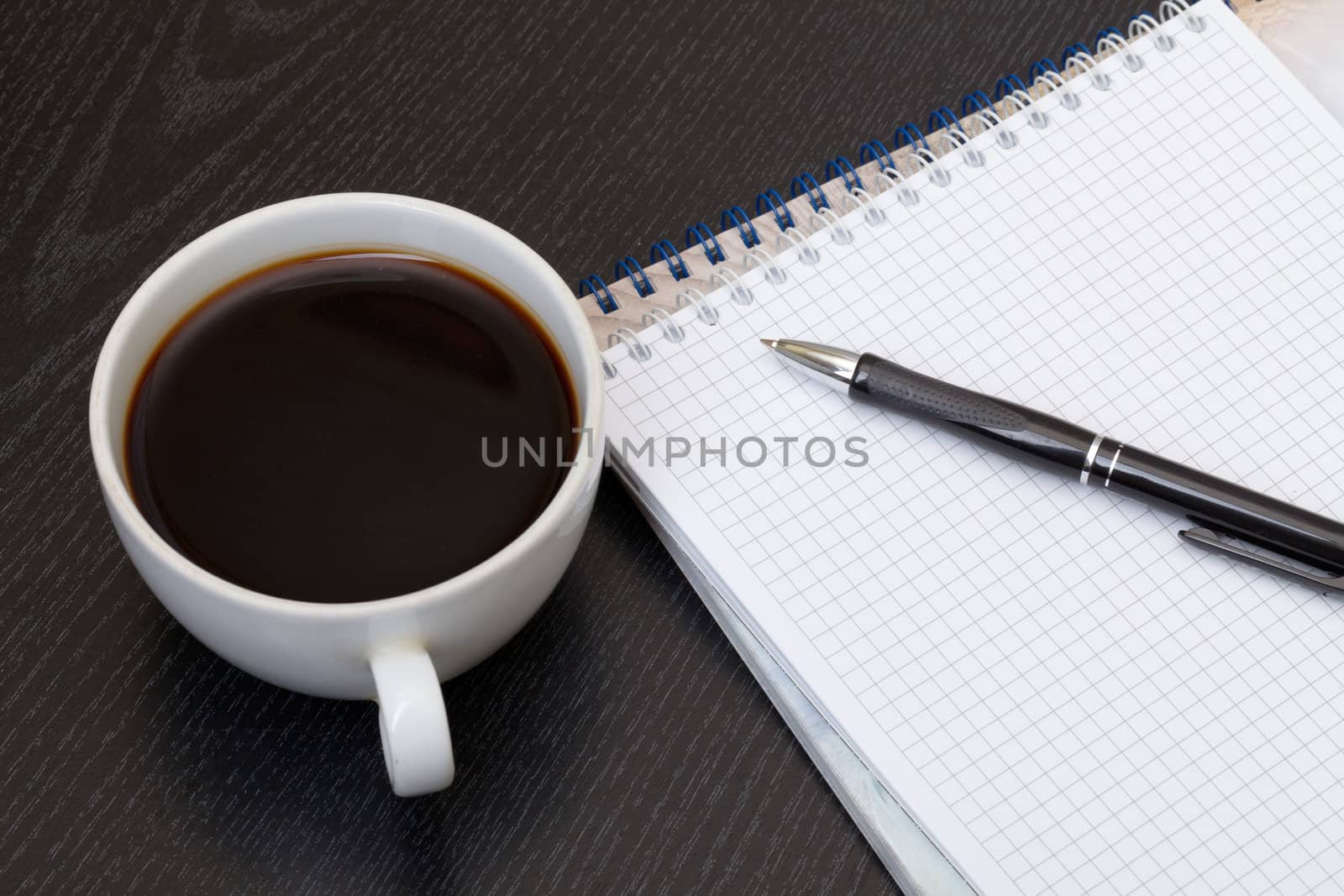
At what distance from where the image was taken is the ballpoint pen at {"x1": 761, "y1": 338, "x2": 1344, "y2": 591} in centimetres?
70

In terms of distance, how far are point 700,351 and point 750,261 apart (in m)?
0.06

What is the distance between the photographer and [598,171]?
33.4 inches

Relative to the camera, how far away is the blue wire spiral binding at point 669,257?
0.79 meters

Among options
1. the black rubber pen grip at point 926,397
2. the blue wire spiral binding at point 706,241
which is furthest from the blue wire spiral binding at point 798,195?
the black rubber pen grip at point 926,397

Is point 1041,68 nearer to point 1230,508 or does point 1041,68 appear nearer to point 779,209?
point 779,209

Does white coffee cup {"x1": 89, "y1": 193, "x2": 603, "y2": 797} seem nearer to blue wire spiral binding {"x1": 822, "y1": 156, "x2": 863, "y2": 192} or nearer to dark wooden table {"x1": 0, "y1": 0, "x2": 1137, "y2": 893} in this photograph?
dark wooden table {"x1": 0, "y1": 0, "x2": 1137, "y2": 893}

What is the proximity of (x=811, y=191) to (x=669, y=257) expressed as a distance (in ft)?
0.30

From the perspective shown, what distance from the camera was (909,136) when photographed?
0.84m

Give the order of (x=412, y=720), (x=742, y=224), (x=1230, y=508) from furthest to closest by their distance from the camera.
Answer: (x=742, y=224), (x=1230, y=508), (x=412, y=720)

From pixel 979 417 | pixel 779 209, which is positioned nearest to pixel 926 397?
pixel 979 417

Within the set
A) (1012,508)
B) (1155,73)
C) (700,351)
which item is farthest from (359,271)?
(1155,73)

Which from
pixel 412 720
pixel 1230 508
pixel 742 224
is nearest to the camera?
pixel 412 720

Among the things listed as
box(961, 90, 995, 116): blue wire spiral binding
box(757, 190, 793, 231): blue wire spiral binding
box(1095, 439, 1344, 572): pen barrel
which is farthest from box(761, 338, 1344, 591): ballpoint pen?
box(961, 90, 995, 116): blue wire spiral binding

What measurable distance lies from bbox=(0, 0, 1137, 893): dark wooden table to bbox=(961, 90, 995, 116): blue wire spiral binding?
2 centimetres
